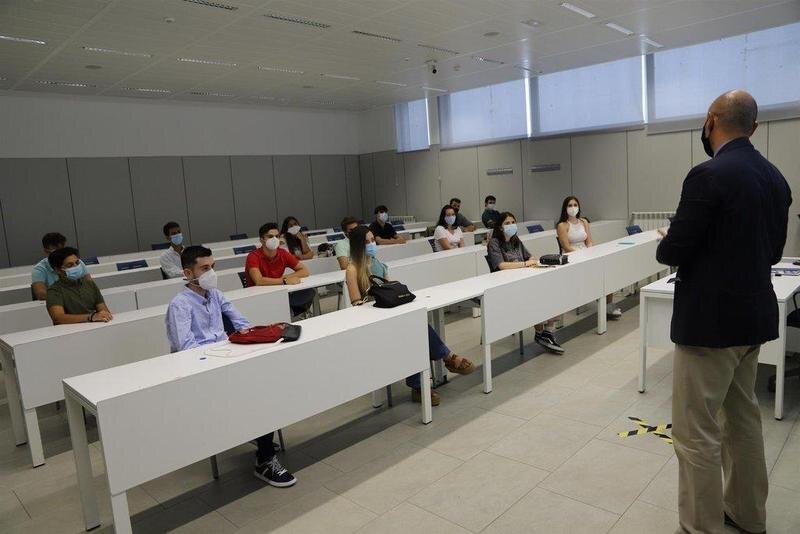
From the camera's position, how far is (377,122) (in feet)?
43.9

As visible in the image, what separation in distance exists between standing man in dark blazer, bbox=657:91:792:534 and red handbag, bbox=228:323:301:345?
180 cm

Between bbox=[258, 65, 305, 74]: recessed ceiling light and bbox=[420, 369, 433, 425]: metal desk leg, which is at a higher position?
bbox=[258, 65, 305, 74]: recessed ceiling light

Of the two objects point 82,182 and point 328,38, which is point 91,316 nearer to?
point 328,38

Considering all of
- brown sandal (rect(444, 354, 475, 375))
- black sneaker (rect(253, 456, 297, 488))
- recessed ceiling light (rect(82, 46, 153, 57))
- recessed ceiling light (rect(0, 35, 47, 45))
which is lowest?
black sneaker (rect(253, 456, 297, 488))

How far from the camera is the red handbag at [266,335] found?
285cm

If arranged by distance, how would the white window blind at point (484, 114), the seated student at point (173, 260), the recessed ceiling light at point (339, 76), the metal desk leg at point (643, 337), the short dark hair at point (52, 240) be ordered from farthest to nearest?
1. the white window blind at point (484, 114)
2. the recessed ceiling light at point (339, 76)
3. the seated student at point (173, 260)
4. the short dark hair at point (52, 240)
5. the metal desk leg at point (643, 337)

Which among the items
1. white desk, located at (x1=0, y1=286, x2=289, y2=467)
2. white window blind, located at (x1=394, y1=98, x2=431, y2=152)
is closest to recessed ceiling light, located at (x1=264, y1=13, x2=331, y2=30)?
white desk, located at (x1=0, y1=286, x2=289, y2=467)

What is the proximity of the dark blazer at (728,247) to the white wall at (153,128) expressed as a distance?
1045 cm

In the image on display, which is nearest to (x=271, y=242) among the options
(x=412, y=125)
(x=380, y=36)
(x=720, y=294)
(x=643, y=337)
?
(x=643, y=337)

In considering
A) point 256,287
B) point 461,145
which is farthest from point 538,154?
point 256,287

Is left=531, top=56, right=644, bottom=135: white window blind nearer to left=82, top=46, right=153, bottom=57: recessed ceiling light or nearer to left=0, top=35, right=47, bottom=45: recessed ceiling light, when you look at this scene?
left=82, top=46, right=153, bottom=57: recessed ceiling light

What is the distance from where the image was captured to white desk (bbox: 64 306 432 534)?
7.49ft

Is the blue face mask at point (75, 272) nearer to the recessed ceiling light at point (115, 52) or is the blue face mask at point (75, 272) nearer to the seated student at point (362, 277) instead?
the seated student at point (362, 277)

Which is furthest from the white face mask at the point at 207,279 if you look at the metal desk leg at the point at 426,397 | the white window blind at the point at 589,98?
the white window blind at the point at 589,98
